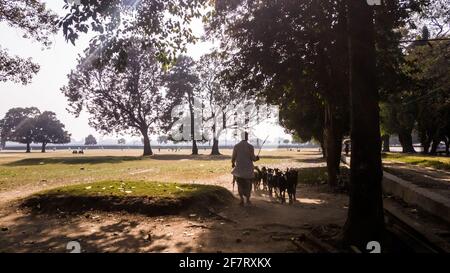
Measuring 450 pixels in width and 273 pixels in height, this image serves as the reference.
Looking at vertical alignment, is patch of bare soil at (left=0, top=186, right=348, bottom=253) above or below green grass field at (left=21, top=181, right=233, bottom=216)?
below

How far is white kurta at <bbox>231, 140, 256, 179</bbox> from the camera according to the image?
11.2 m

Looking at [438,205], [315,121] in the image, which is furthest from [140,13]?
[315,121]

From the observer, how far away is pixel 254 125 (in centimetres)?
6925

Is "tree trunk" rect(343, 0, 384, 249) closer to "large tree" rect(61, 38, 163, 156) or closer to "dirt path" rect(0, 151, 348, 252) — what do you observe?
"dirt path" rect(0, 151, 348, 252)

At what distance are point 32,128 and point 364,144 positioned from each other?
12599 centimetres

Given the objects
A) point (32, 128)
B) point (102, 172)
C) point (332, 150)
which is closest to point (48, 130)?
point (32, 128)

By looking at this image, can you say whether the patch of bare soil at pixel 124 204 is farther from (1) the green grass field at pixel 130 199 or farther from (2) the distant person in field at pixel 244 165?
(2) the distant person in field at pixel 244 165

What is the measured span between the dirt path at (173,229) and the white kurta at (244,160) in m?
0.97

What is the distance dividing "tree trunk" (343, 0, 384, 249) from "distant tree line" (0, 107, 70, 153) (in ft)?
385

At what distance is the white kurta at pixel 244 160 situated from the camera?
11158 millimetres

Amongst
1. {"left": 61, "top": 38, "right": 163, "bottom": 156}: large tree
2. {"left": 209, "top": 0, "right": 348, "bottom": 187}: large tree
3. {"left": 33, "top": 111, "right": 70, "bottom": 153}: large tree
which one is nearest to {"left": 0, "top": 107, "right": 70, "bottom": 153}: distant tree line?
{"left": 33, "top": 111, "right": 70, "bottom": 153}: large tree

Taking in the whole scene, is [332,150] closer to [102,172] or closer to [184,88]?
[102,172]

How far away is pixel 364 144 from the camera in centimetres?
654

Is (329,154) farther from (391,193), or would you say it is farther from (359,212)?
(359,212)
